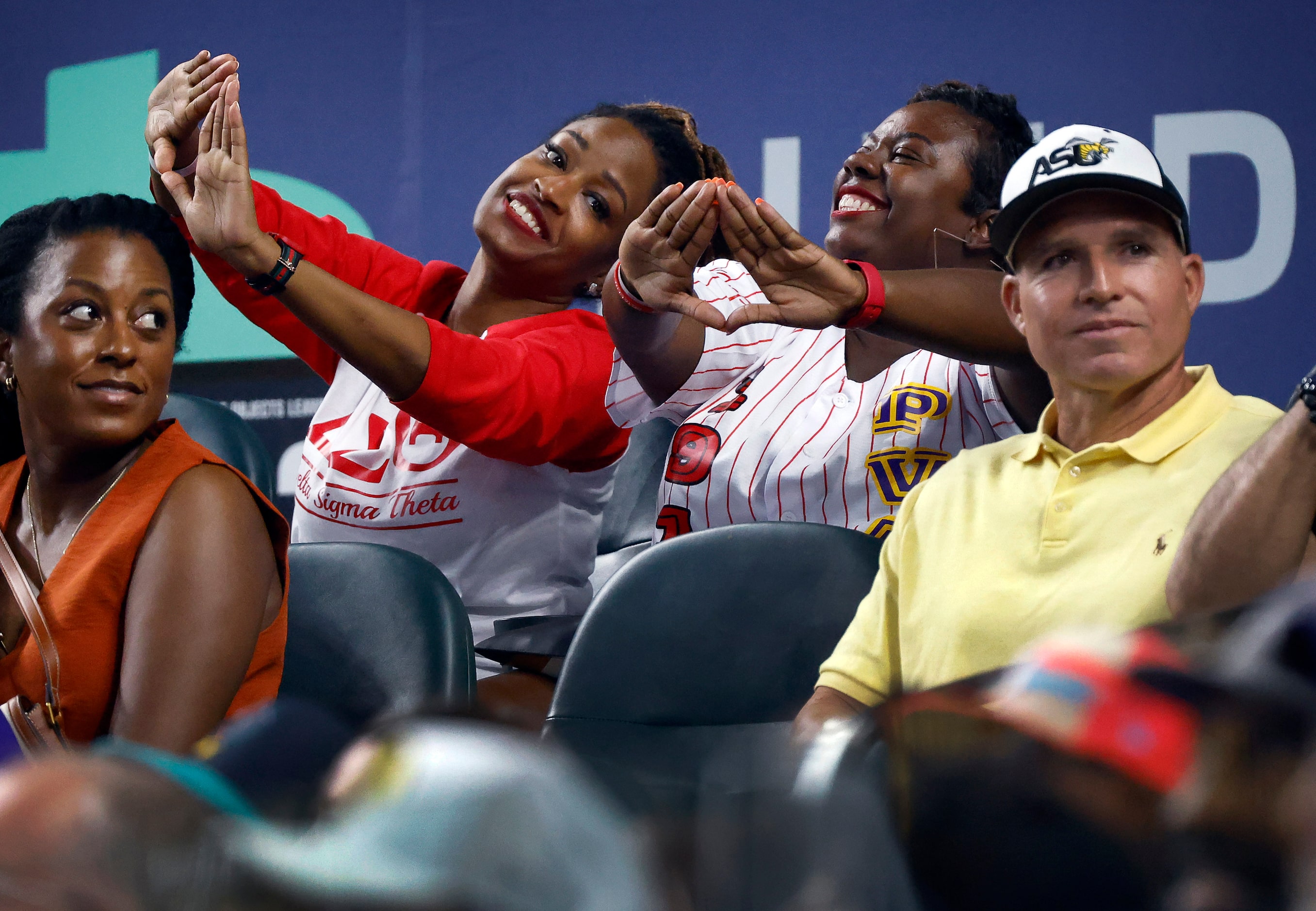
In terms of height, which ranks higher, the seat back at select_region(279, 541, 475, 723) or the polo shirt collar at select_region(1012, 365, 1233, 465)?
the polo shirt collar at select_region(1012, 365, 1233, 465)

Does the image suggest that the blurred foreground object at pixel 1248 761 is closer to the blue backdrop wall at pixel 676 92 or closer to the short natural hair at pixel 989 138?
the short natural hair at pixel 989 138

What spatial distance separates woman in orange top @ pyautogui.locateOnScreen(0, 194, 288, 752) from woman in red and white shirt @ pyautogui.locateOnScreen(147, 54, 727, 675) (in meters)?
0.22

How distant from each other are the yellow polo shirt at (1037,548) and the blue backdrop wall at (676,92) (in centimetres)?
122

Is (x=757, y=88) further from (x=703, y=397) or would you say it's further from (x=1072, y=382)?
(x=1072, y=382)

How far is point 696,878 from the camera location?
13.9 inches

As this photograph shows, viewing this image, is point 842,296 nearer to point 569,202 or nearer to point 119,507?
point 569,202

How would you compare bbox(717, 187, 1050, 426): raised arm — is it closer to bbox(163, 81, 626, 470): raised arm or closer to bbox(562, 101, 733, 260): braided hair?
bbox(163, 81, 626, 470): raised arm

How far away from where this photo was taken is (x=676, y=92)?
106 inches

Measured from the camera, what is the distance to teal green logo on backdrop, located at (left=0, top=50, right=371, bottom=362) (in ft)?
Result: 9.87

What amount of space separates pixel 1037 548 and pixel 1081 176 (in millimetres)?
331

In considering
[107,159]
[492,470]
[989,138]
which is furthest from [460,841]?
[107,159]

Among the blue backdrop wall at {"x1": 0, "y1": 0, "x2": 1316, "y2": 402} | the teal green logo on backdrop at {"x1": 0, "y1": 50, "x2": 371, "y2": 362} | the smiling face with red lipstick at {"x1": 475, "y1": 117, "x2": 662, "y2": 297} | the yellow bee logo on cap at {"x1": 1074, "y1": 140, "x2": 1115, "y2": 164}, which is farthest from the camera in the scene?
the teal green logo on backdrop at {"x1": 0, "y1": 50, "x2": 371, "y2": 362}

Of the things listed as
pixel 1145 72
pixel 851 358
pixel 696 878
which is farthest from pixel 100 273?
pixel 1145 72

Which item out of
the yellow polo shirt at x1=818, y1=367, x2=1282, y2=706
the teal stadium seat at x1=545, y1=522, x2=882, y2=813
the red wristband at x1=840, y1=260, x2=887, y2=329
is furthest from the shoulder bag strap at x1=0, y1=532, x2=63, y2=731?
the red wristband at x1=840, y1=260, x2=887, y2=329
